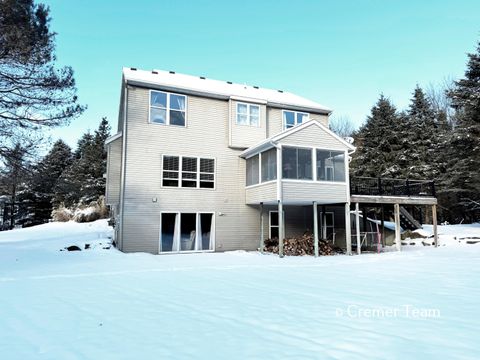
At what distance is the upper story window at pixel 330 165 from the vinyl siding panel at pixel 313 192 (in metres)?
0.32

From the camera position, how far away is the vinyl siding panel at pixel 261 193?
12.9 m

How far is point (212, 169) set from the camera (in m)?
14.9

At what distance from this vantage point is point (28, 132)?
1276 cm

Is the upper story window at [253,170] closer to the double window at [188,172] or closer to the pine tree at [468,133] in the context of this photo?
the double window at [188,172]

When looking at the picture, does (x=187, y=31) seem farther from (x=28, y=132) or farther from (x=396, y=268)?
(x=396, y=268)

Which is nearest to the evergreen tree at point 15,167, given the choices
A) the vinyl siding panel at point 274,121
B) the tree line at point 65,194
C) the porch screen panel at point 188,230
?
the porch screen panel at point 188,230

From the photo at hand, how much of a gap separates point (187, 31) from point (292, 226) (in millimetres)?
11673

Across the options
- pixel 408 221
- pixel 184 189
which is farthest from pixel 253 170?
pixel 408 221

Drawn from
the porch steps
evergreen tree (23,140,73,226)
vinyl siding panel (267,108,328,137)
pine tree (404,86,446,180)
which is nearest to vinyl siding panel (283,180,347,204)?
vinyl siding panel (267,108,328,137)

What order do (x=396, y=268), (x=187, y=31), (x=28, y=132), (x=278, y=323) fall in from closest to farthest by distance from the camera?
(x=278, y=323)
(x=396, y=268)
(x=28, y=132)
(x=187, y=31)

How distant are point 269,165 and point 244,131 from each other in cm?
280

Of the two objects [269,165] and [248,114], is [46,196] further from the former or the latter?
[269,165]

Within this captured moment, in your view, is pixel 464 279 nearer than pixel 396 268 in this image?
Yes

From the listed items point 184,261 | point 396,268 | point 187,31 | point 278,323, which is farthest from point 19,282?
point 187,31
